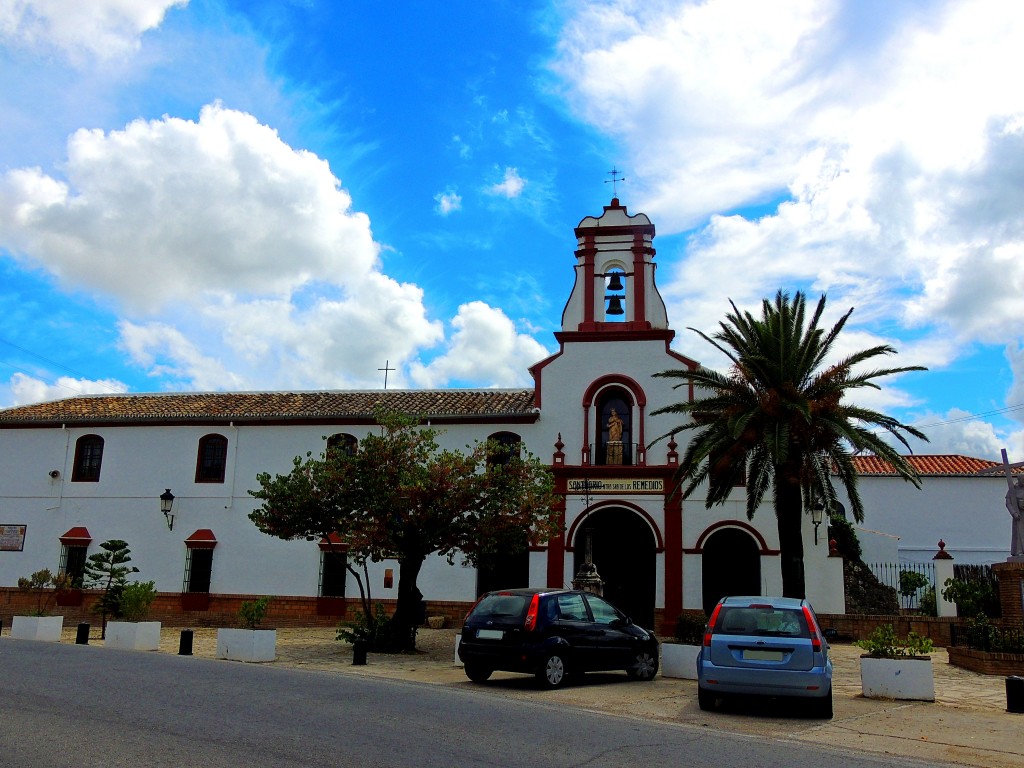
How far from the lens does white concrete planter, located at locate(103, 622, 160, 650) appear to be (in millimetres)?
17734

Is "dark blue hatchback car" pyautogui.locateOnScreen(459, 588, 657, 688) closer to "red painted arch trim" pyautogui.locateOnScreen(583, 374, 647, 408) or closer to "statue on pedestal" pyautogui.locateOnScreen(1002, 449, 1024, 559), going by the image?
"statue on pedestal" pyautogui.locateOnScreen(1002, 449, 1024, 559)

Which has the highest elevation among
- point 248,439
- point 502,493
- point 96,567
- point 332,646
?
point 248,439

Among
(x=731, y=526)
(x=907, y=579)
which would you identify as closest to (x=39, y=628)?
(x=731, y=526)

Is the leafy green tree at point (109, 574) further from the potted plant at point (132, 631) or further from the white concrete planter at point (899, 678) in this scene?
the white concrete planter at point (899, 678)

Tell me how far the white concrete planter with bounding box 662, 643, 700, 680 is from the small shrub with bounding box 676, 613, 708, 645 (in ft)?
1.02

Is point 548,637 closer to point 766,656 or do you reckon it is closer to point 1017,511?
point 766,656

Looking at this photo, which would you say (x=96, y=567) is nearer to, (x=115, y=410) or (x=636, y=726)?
(x=115, y=410)

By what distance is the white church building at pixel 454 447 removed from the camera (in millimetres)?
24297

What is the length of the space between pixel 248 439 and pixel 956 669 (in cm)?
1997

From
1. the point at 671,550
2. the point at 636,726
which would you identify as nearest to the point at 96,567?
the point at 671,550

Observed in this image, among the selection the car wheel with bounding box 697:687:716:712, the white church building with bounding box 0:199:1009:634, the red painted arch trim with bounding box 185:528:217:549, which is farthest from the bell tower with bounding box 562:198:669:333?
the car wheel with bounding box 697:687:716:712

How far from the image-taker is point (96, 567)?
24.0 m

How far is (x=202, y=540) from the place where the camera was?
1046 inches

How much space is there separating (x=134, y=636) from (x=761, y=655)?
13.1 metres
